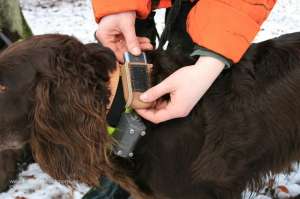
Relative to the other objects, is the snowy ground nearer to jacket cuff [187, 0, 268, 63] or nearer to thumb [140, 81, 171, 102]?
thumb [140, 81, 171, 102]

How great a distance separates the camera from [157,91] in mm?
1923

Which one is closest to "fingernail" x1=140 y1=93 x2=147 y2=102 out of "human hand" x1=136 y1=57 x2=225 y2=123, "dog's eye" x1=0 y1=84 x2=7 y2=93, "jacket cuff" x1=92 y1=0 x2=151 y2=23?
"human hand" x1=136 y1=57 x2=225 y2=123

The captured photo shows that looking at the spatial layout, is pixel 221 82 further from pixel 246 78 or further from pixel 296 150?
pixel 296 150

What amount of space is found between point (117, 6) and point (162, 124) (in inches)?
24.9

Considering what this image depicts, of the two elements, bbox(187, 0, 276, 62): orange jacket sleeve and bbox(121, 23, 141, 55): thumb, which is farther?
bbox(121, 23, 141, 55): thumb

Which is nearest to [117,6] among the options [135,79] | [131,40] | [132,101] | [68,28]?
[131,40]

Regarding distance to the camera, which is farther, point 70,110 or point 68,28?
point 68,28

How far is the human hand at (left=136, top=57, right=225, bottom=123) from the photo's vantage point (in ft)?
6.22

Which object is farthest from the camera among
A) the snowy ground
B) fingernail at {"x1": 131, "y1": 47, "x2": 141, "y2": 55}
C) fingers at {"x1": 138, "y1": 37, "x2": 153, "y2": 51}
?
the snowy ground

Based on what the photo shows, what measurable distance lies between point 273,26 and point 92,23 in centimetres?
398

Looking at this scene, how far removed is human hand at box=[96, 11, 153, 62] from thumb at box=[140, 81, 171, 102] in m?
→ 0.23

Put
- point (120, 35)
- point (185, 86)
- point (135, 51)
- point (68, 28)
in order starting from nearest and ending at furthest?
point (185, 86)
point (135, 51)
point (120, 35)
point (68, 28)

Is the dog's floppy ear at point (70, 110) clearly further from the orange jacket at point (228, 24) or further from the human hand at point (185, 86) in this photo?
the orange jacket at point (228, 24)

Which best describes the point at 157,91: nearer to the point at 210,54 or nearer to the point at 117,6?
the point at 210,54
